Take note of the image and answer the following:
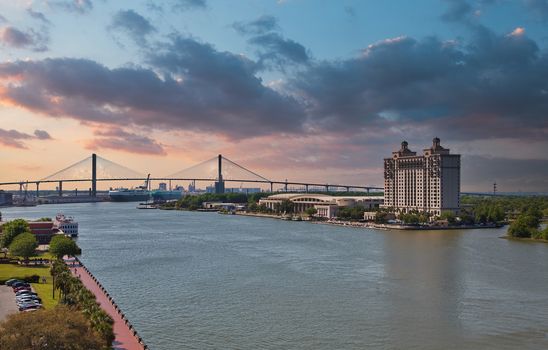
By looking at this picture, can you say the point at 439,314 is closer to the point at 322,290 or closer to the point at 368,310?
the point at 368,310

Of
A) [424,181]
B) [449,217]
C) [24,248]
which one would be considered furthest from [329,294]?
[424,181]

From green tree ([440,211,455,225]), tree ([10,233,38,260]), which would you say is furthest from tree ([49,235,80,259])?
green tree ([440,211,455,225])

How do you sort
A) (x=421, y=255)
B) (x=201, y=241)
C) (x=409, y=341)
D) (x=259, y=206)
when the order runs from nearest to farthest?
(x=409, y=341), (x=421, y=255), (x=201, y=241), (x=259, y=206)

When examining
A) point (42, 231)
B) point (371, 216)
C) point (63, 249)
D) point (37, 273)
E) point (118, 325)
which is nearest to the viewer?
point (118, 325)

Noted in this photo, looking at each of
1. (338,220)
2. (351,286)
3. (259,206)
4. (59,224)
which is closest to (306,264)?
(351,286)

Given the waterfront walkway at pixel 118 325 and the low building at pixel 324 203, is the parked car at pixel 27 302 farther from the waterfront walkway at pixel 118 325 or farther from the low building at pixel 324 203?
the low building at pixel 324 203

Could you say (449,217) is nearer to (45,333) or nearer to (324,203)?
(324,203)

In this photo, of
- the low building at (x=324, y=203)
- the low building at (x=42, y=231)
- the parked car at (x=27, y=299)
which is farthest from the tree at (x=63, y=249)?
the low building at (x=324, y=203)
